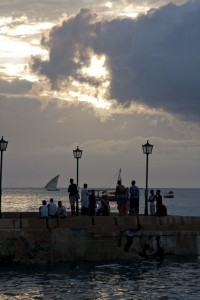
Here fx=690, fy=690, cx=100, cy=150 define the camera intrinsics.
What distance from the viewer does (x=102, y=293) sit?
24.3m

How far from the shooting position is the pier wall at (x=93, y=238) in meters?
28.6

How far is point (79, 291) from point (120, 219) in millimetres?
8070

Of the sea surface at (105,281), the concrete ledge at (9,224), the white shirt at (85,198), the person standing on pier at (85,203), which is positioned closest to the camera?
the sea surface at (105,281)

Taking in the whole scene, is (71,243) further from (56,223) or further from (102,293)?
(102,293)

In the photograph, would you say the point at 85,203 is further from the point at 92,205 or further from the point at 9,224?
the point at 9,224

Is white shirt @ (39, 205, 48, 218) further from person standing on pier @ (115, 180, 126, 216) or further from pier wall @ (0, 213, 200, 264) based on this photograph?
person standing on pier @ (115, 180, 126, 216)

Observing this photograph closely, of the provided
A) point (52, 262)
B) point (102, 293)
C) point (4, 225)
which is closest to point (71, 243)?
point (52, 262)

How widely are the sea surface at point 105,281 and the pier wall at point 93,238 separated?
0.43 meters

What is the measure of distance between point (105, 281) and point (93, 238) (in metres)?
3.33

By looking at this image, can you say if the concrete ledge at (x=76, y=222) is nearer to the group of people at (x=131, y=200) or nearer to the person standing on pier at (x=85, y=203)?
the person standing on pier at (x=85, y=203)

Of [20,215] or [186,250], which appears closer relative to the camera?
[186,250]

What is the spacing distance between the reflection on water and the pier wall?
52 centimetres

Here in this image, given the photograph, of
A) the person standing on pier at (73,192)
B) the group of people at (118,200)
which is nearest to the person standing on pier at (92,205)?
the group of people at (118,200)

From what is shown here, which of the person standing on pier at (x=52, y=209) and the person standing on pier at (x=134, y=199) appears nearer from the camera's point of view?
the person standing on pier at (x=52, y=209)
